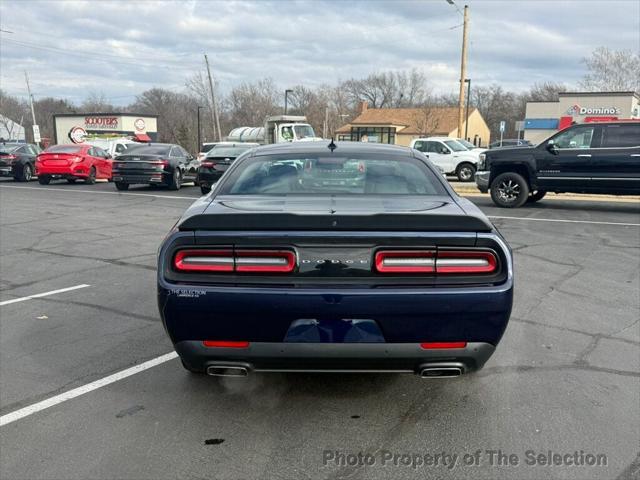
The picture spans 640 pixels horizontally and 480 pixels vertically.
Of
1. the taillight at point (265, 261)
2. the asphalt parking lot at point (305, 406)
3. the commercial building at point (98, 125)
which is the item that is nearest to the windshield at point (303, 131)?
the asphalt parking lot at point (305, 406)

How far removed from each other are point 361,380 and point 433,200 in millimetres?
1327

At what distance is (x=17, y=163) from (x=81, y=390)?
71.8 ft

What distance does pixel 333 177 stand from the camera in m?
4.13

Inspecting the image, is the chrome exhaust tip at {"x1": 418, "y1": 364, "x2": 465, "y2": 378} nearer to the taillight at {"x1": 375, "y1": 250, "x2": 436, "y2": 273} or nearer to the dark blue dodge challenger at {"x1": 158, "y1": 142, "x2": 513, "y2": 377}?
the dark blue dodge challenger at {"x1": 158, "y1": 142, "x2": 513, "y2": 377}

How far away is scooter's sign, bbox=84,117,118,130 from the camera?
5334cm

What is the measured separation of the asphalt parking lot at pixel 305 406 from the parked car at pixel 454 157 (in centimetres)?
1656

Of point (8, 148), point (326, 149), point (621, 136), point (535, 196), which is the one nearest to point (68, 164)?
point (8, 148)

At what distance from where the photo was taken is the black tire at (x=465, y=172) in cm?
2225

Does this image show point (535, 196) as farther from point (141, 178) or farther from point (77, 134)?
point (77, 134)

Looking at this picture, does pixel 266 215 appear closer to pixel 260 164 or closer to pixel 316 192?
pixel 316 192

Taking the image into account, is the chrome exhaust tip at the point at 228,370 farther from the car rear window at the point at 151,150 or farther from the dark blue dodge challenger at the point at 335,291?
the car rear window at the point at 151,150

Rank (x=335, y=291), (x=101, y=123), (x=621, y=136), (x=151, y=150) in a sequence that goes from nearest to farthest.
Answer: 1. (x=335, y=291)
2. (x=621, y=136)
3. (x=151, y=150)
4. (x=101, y=123)


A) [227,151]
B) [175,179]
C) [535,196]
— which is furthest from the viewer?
[175,179]

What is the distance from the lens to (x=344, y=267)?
284cm
